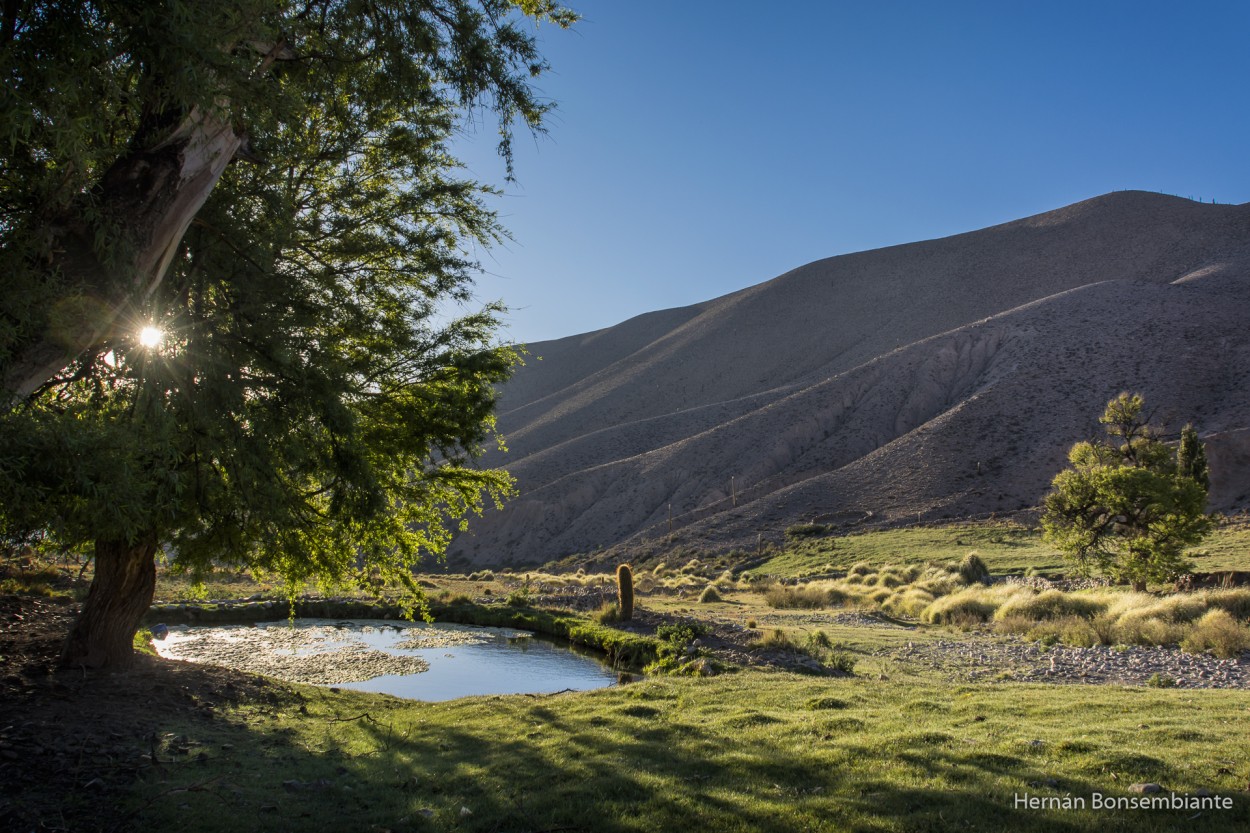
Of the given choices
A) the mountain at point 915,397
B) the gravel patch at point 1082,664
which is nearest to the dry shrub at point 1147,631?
the gravel patch at point 1082,664

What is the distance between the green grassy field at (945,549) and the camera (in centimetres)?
3410

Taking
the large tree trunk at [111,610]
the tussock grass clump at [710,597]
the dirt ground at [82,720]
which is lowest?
the tussock grass clump at [710,597]

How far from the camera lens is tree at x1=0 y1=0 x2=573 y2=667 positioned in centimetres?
493

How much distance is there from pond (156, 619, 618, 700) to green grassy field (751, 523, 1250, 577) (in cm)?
2287

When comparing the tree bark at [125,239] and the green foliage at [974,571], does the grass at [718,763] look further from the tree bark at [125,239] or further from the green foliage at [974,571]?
the green foliage at [974,571]

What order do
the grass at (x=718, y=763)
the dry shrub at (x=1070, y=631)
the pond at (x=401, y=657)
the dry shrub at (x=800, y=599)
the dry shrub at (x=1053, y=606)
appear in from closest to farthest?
the grass at (x=718, y=763), the pond at (x=401, y=657), the dry shrub at (x=1070, y=631), the dry shrub at (x=1053, y=606), the dry shrub at (x=800, y=599)

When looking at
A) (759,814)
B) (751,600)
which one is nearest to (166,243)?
(759,814)

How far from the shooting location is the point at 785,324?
111 meters

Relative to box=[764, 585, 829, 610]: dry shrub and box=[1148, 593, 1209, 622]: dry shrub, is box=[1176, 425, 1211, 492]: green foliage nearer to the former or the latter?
box=[764, 585, 829, 610]: dry shrub

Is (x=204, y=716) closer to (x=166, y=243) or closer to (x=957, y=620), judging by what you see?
(x=166, y=243)

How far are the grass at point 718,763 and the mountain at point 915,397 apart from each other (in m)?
42.5

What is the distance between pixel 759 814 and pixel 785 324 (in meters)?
109

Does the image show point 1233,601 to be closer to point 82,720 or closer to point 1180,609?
point 1180,609

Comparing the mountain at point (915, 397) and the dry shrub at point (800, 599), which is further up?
the mountain at point (915, 397)
